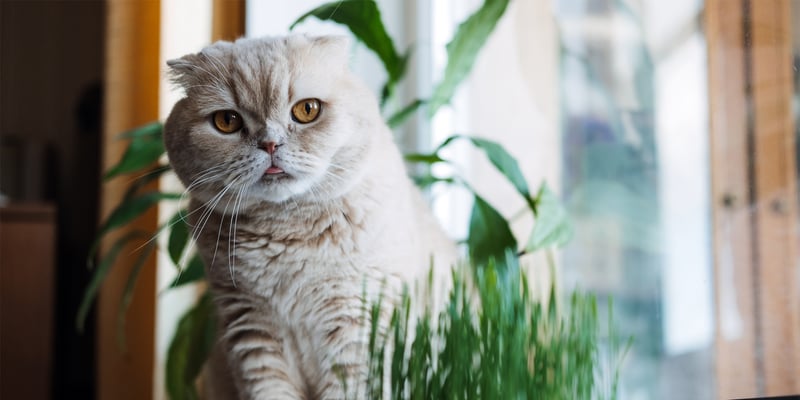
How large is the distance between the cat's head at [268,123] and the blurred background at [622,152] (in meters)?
0.25

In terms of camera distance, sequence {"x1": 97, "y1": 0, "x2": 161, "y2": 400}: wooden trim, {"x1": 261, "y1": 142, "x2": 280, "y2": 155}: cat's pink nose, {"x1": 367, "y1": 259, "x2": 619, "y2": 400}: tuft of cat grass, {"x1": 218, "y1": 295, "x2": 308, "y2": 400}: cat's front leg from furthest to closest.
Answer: {"x1": 97, "y1": 0, "x2": 161, "y2": 400}: wooden trim → {"x1": 218, "y1": 295, "x2": 308, "y2": 400}: cat's front leg → {"x1": 261, "y1": 142, "x2": 280, "y2": 155}: cat's pink nose → {"x1": 367, "y1": 259, "x2": 619, "y2": 400}: tuft of cat grass

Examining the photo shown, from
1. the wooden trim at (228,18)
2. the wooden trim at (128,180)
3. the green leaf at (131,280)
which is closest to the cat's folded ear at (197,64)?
the green leaf at (131,280)

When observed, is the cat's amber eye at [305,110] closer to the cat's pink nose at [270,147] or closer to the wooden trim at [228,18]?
the cat's pink nose at [270,147]

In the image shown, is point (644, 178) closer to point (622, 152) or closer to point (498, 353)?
point (622, 152)

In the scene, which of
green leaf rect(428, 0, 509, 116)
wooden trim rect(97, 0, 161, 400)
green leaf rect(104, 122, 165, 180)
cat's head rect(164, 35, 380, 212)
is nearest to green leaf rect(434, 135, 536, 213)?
green leaf rect(428, 0, 509, 116)

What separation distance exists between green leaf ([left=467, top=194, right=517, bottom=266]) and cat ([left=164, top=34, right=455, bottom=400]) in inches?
4.8

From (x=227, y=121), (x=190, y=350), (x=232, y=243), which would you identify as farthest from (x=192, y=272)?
(x=227, y=121)

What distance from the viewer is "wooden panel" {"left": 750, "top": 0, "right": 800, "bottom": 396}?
3.30ft

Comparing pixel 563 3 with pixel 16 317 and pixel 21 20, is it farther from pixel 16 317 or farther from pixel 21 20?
pixel 21 20

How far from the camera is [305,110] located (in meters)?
0.81

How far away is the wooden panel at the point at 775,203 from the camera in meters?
1.01

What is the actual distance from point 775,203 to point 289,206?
79 cm

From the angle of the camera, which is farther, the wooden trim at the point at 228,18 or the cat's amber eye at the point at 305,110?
the wooden trim at the point at 228,18

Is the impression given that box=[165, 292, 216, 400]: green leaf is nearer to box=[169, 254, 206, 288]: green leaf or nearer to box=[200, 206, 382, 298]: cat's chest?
box=[169, 254, 206, 288]: green leaf
